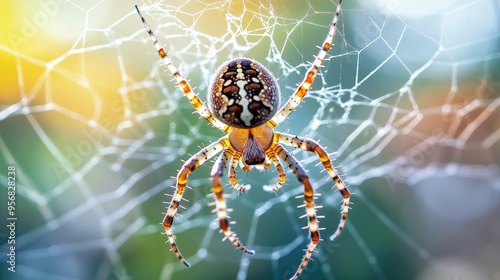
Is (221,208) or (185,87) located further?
(185,87)

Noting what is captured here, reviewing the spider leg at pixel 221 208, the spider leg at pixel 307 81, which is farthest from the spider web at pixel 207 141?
the spider leg at pixel 221 208

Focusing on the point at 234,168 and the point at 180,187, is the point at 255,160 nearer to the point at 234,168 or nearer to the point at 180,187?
the point at 234,168

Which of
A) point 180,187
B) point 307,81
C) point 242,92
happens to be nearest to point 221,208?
point 180,187

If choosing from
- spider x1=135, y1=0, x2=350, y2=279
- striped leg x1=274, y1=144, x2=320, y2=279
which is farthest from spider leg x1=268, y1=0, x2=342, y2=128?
striped leg x1=274, y1=144, x2=320, y2=279

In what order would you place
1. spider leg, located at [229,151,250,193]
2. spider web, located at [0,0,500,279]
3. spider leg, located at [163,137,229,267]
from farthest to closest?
spider web, located at [0,0,500,279] < spider leg, located at [229,151,250,193] < spider leg, located at [163,137,229,267]

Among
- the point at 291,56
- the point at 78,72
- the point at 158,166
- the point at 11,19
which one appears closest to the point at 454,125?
the point at 291,56

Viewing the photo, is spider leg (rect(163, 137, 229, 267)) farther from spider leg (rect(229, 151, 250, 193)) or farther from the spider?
spider leg (rect(229, 151, 250, 193))

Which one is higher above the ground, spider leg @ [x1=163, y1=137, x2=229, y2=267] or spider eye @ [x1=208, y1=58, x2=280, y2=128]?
spider eye @ [x1=208, y1=58, x2=280, y2=128]
